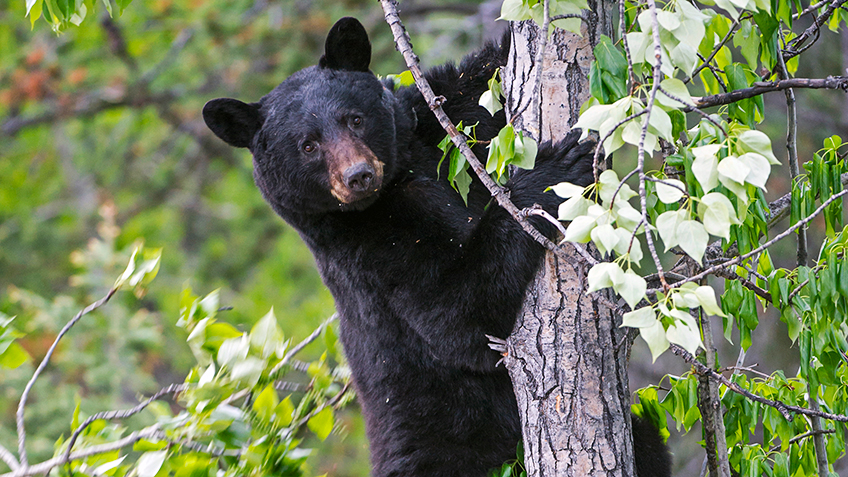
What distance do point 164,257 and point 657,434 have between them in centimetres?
904

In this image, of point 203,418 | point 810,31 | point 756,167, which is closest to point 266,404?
point 203,418

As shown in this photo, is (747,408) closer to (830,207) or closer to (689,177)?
(830,207)

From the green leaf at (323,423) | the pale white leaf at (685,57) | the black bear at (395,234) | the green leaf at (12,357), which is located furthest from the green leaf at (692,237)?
the green leaf at (12,357)

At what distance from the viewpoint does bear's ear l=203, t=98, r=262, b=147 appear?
3.00 meters

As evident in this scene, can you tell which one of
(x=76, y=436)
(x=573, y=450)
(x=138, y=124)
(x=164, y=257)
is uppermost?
(x=138, y=124)

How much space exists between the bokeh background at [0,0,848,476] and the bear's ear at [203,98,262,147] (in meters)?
2.84

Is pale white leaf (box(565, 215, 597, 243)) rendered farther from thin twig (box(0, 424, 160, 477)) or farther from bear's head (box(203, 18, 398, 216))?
bear's head (box(203, 18, 398, 216))

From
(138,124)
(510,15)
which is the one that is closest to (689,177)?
(510,15)

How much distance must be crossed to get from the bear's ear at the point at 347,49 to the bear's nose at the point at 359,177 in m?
0.67

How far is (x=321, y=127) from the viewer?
300 centimetres

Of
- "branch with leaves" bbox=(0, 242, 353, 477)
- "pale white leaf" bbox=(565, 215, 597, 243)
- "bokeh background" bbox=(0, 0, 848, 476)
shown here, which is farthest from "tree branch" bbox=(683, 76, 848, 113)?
"bokeh background" bbox=(0, 0, 848, 476)

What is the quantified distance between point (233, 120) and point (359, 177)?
0.73 m

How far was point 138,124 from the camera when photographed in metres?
8.55

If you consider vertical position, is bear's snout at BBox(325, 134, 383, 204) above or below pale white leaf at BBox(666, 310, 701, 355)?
above
